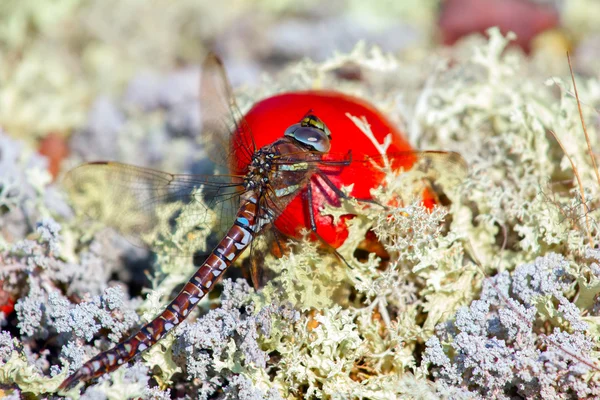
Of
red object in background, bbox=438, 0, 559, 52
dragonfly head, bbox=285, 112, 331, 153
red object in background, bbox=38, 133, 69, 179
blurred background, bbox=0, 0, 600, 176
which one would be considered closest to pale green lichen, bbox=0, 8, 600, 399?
dragonfly head, bbox=285, 112, 331, 153

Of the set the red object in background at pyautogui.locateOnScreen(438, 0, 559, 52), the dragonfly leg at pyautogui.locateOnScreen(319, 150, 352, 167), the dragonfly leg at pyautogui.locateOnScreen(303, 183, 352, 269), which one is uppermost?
the red object in background at pyautogui.locateOnScreen(438, 0, 559, 52)

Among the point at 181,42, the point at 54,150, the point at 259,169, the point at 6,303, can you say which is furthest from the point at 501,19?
the point at 6,303

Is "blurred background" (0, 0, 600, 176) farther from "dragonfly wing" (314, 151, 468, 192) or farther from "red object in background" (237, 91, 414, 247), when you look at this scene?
"dragonfly wing" (314, 151, 468, 192)

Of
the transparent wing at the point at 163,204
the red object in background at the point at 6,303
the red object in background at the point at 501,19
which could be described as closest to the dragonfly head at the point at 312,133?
the transparent wing at the point at 163,204

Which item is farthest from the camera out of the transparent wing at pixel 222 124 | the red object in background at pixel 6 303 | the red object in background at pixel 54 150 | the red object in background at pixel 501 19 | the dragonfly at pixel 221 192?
the red object in background at pixel 501 19

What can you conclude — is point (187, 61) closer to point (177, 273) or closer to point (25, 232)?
point (25, 232)

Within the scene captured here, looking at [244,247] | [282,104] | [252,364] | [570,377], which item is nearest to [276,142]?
[282,104]

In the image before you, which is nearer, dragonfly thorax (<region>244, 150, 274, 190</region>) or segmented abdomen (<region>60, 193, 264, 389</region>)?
segmented abdomen (<region>60, 193, 264, 389</region>)

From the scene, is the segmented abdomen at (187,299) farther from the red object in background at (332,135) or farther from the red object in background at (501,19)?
A: the red object in background at (501,19)

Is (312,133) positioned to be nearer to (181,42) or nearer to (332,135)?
(332,135)
